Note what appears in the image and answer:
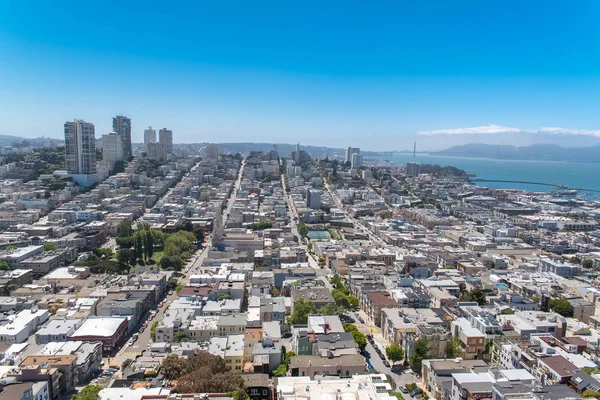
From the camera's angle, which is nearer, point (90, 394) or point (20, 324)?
point (90, 394)

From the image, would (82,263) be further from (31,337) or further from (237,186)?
(237,186)

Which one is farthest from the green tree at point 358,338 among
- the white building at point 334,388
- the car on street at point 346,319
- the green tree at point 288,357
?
the white building at point 334,388

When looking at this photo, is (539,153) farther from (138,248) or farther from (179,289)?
(179,289)

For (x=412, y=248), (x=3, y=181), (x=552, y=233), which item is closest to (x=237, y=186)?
(x=3, y=181)

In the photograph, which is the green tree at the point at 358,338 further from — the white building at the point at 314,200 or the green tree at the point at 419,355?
the white building at the point at 314,200

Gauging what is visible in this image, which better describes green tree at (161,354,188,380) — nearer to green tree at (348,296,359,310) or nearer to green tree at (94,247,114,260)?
green tree at (348,296,359,310)

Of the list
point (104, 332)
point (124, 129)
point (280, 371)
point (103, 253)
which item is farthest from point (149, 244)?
point (124, 129)
